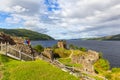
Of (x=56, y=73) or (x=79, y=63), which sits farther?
(x=79, y=63)

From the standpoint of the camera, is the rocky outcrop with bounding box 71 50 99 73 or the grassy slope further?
the rocky outcrop with bounding box 71 50 99 73

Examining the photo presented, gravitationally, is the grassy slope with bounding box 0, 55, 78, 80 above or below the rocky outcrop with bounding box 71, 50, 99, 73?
above

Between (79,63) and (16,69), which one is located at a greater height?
(16,69)

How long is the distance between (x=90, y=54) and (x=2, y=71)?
271 feet

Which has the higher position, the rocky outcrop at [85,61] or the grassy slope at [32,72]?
the grassy slope at [32,72]

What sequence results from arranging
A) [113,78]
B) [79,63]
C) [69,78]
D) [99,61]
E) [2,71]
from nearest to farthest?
[69,78]
[2,71]
[113,78]
[79,63]
[99,61]

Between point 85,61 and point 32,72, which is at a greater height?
point 32,72

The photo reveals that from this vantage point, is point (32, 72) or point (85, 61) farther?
point (85, 61)

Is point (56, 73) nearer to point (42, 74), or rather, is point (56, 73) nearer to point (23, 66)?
point (42, 74)

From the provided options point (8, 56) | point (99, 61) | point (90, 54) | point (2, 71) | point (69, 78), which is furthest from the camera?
point (90, 54)

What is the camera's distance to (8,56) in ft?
126

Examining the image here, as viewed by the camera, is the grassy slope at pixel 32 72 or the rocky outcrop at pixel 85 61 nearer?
the grassy slope at pixel 32 72

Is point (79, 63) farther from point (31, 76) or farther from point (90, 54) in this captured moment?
point (31, 76)

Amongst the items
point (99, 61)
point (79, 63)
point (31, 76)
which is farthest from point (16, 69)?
point (99, 61)
